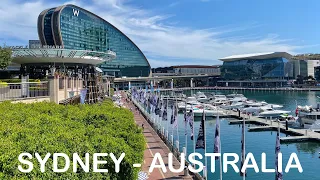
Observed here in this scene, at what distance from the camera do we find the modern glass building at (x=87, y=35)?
128 metres

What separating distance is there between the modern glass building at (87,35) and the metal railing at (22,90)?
299 feet

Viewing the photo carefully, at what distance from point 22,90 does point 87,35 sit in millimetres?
132120

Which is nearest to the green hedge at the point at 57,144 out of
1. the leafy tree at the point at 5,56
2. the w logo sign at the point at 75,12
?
the leafy tree at the point at 5,56

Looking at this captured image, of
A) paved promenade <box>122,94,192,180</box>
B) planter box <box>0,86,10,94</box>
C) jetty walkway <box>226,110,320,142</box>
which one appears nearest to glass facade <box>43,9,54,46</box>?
jetty walkway <box>226,110,320,142</box>

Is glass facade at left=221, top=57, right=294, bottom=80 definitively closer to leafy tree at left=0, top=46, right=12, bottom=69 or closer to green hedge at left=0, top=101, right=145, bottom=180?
leafy tree at left=0, top=46, right=12, bottom=69

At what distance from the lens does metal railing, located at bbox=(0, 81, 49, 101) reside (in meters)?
23.3

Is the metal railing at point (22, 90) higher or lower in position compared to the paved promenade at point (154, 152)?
higher

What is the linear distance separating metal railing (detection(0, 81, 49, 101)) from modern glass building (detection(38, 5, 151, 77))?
299 ft

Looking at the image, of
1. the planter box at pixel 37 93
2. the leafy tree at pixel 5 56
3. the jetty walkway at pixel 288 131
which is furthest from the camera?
the jetty walkway at pixel 288 131

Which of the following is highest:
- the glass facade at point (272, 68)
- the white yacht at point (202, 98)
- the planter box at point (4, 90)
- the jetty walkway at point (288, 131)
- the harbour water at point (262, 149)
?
the glass facade at point (272, 68)

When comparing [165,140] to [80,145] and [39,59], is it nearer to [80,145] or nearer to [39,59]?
[39,59]

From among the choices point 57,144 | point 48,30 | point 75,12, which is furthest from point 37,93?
point 75,12

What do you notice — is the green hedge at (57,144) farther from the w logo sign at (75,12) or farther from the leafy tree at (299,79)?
the leafy tree at (299,79)

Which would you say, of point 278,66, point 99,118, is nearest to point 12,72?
point 99,118
